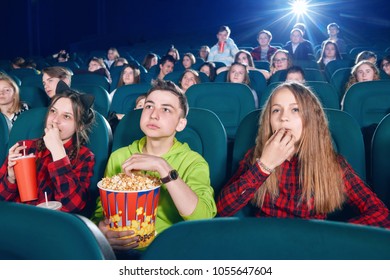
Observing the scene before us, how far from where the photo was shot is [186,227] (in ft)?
2.28

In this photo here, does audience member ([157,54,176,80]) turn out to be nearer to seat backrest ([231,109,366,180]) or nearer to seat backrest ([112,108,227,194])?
seat backrest ([112,108,227,194])

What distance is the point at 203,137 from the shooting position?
6.97 feet

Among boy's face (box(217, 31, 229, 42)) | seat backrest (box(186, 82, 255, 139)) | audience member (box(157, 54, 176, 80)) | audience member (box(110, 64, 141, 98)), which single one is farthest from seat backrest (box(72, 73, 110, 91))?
boy's face (box(217, 31, 229, 42))

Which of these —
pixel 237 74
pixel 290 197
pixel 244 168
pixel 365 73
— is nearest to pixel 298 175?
pixel 290 197

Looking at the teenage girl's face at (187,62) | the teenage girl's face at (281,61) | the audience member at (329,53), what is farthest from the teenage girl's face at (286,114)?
the audience member at (329,53)

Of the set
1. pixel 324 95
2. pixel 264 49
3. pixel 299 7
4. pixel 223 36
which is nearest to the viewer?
pixel 324 95

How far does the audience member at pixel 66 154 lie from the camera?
72.0 inches

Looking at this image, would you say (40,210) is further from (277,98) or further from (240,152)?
(240,152)

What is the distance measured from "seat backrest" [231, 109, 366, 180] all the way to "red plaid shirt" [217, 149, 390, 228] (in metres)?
0.21

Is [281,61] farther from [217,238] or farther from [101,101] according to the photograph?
[217,238]

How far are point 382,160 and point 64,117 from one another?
1.37m

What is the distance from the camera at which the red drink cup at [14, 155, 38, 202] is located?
1.70 m
